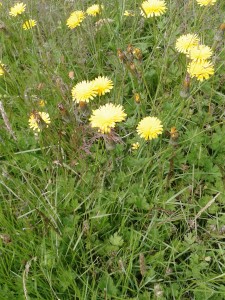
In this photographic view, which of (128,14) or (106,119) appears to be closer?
(106,119)

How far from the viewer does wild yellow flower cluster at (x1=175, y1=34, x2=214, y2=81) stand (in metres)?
1.53

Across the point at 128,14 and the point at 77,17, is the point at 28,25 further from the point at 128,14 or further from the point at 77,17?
the point at 128,14

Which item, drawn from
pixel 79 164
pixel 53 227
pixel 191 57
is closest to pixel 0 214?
pixel 53 227

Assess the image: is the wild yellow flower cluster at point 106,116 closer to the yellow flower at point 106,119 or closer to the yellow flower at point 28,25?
the yellow flower at point 106,119

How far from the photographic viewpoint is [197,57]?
1602mm

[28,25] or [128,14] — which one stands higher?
[128,14]

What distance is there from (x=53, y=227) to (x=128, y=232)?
1.01ft

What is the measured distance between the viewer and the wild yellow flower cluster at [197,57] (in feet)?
5.01

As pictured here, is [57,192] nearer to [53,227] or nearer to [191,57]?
[53,227]

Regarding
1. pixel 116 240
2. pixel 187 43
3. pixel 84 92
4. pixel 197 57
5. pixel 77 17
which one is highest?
pixel 77 17

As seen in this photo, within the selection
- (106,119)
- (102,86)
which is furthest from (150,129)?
(102,86)

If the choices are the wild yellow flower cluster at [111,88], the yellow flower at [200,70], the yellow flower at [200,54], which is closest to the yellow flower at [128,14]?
the wild yellow flower cluster at [111,88]

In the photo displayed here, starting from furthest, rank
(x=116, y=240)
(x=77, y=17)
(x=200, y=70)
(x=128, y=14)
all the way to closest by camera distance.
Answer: (x=128, y=14), (x=77, y=17), (x=200, y=70), (x=116, y=240)

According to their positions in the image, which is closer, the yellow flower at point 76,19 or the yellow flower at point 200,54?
the yellow flower at point 200,54
